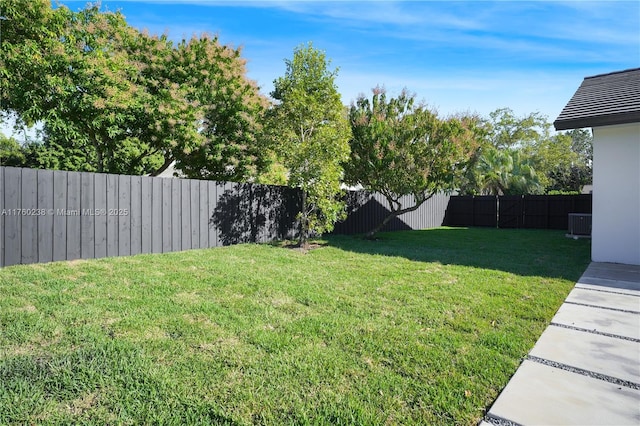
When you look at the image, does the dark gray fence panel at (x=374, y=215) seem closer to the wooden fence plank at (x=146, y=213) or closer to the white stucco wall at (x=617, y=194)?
the wooden fence plank at (x=146, y=213)

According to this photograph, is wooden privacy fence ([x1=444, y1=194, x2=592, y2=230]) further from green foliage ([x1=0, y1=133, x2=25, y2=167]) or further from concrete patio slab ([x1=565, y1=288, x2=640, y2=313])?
green foliage ([x1=0, y1=133, x2=25, y2=167])

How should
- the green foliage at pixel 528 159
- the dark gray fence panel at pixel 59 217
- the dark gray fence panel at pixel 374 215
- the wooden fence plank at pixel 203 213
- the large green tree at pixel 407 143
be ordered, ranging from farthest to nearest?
the green foliage at pixel 528 159
the dark gray fence panel at pixel 374 215
the large green tree at pixel 407 143
the wooden fence plank at pixel 203 213
the dark gray fence panel at pixel 59 217

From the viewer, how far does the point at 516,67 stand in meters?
9.24

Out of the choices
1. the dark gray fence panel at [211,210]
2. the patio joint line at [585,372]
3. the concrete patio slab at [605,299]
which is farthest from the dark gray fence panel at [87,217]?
the concrete patio slab at [605,299]

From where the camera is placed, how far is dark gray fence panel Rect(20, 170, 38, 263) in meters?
5.25

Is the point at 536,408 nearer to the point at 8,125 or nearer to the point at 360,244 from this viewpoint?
the point at 360,244

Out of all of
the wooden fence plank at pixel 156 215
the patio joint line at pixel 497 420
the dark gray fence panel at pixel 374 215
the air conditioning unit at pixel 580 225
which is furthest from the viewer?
the dark gray fence panel at pixel 374 215

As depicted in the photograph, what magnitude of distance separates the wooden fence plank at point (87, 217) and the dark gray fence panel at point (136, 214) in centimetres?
62

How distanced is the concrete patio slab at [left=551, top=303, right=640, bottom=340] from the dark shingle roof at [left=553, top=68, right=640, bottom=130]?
4.02 metres

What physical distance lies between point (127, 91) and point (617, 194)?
1102 cm

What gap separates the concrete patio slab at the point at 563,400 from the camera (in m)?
1.97

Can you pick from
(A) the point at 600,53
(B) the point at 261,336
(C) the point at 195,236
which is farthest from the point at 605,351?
(A) the point at 600,53

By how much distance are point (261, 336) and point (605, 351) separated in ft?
8.98

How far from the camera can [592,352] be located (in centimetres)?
284
